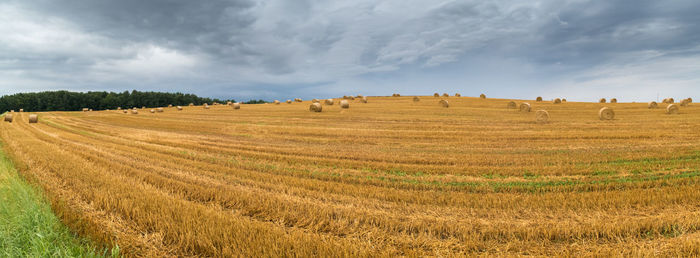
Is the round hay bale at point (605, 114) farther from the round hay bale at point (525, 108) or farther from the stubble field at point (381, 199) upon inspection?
the stubble field at point (381, 199)

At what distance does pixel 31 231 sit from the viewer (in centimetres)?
412

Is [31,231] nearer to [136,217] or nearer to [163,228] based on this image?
[136,217]

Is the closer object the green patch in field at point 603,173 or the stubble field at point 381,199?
the stubble field at point 381,199

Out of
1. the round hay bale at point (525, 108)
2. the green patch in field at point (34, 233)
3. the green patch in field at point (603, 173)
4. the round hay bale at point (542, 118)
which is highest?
the round hay bale at point (525, 108)

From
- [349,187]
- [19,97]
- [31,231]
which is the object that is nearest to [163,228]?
[31,231]

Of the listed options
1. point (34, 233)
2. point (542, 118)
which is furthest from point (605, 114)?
point (34, 233)

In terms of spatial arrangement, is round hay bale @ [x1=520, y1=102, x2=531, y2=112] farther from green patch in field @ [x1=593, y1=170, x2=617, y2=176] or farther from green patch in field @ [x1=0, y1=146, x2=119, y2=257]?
green patch in field @ [x1=0, y1=146, x2=119, y2=257]

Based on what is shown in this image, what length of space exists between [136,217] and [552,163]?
1001 cm

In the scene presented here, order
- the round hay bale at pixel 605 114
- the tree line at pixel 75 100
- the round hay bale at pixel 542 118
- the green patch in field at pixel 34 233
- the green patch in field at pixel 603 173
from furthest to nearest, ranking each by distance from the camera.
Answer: the tree line at pixel 75 100 < the round hay bale at pixel 605 114 < the round hay bale at pixel 542 118 < the green patch in field at pixel 603 173 < the green patch in field at pixel 34 233

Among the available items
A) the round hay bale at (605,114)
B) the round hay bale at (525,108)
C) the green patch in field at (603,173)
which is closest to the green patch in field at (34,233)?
the green patch in field at (603,173)

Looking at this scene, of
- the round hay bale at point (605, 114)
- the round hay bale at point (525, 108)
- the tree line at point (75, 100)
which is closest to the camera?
the round hay bale at point (605, 114)

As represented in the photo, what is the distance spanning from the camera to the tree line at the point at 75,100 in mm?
97312

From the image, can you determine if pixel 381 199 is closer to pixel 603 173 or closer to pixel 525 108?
pixel 603 173

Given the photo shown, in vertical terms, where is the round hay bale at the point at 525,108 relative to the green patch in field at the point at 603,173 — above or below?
above
